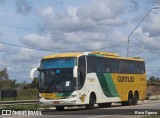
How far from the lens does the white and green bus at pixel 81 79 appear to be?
2934 cm

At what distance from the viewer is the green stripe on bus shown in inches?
1292

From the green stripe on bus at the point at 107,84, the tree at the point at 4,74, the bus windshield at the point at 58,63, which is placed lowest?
the green stripe on bus at the point at 107,84

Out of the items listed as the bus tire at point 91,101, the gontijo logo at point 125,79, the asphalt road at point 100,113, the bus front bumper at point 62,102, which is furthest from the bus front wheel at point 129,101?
the bus front bumper at point 62,102

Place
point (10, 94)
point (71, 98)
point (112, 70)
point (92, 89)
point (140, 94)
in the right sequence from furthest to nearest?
point (10, 94), point (140, 94), point (112, 70), point (92, 89), point (71, 98)

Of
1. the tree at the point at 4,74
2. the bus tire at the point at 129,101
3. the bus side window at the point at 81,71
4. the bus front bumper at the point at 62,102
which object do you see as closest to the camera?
the bus front bumper at the point at 62,102

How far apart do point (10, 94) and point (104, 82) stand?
28170mm

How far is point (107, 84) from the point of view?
33594 millimetres

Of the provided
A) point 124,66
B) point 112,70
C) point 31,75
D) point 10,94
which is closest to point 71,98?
point 31,75

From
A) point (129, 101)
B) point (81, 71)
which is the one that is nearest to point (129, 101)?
point (129, 101)

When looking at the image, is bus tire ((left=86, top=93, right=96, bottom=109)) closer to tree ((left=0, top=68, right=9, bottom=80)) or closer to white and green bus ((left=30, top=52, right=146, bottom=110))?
white and green bus ((left=30, top=52, right=146, bottom=110))

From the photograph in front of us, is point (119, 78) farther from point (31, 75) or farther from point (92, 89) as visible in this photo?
point (31, 75)

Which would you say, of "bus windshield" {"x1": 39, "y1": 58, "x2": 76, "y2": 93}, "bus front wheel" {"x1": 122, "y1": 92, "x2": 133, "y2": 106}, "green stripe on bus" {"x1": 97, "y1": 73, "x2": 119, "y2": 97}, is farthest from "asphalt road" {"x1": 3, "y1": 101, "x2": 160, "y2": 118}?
"bus front wheel" {"x1": 122, "y1": 92, "x2": 133, "y2": 106}

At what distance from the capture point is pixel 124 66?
119 feet

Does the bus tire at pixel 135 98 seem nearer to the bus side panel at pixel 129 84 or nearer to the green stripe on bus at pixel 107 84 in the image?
the bus side panel at pixel 129 84
